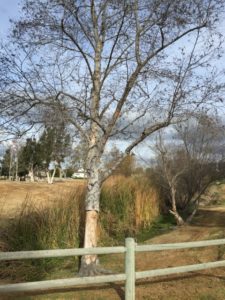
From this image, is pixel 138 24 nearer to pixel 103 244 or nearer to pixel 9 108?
pixel 9 108

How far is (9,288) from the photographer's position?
5969 millimetres

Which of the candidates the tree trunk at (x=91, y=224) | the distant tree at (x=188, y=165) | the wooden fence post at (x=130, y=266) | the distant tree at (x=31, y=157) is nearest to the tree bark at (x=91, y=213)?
the tree trunk at (x=91, y=224)

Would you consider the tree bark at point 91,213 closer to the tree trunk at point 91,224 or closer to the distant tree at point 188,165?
the tree trunk at point 91,224

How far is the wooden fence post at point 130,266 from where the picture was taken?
6832mm

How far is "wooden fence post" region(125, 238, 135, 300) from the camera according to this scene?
6832 mm

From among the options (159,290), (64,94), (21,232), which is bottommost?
(159,290)

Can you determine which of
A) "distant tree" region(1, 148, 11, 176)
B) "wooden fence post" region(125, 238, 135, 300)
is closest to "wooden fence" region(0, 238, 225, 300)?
"wooden fence post" region(125, 238, 135, 300)

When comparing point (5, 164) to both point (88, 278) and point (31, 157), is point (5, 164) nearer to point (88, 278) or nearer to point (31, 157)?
point (31, 157)

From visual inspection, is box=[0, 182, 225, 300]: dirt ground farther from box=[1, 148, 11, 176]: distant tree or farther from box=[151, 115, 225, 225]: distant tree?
box=[1, 148, 11, 176]: distant tree

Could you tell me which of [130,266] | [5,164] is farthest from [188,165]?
[5,164]

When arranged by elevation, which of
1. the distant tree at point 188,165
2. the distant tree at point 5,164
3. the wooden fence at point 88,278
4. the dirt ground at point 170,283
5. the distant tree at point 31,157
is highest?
the distant tree at point 5,164

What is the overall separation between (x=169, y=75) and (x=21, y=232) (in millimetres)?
4822

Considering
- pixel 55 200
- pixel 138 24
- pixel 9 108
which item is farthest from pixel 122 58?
pixel 55 200

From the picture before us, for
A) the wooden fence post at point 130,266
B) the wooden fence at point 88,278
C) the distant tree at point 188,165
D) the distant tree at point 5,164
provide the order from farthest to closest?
1. the distant tree at point 5,164
2. the distant tree at point 188,165
3. the wooden fence post at point 130,266
4. the wooden fence at point 88,278
